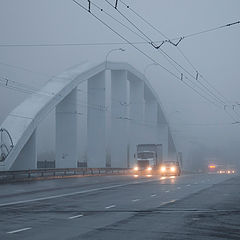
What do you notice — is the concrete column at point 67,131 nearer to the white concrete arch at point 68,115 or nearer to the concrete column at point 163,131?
the white concrete arch at point 68,115

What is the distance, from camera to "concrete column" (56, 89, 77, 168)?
213 ft

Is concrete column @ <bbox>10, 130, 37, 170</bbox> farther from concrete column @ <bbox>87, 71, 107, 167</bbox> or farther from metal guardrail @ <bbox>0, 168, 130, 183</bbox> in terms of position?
concrete column @ <bbox>87, 71, 107, 167</bbox>

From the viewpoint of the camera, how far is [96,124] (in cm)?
7250

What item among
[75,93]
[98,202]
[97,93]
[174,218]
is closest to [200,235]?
[174,218]

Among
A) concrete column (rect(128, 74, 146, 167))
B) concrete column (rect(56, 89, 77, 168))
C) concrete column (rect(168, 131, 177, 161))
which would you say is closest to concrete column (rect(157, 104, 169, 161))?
concrete column (rect(168, 131, 177, 161))

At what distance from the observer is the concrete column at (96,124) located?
7156 centimetres

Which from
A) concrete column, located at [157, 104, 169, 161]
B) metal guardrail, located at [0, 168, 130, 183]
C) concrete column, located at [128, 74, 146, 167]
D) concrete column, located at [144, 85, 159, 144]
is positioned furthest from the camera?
concrete column, located at [157, 104, 169, 161]

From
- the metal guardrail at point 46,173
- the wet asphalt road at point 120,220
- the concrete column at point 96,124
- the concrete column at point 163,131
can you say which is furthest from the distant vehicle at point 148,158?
the wet asphalt road at point 120,220

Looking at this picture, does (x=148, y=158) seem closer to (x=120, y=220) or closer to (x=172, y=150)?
(x=172, y=150)

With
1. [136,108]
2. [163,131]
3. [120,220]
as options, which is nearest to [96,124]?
[136,108]

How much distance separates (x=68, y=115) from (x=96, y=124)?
7908mm

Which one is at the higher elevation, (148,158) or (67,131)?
(67,131)

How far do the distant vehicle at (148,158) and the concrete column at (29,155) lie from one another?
16.1m

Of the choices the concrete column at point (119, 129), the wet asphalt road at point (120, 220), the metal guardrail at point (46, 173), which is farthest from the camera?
the concrete column at point (119, 129)
